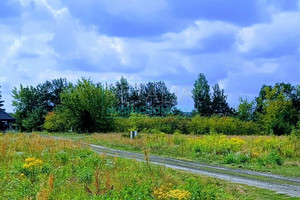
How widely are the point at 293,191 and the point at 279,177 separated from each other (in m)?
2.57

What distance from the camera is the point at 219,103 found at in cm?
6581

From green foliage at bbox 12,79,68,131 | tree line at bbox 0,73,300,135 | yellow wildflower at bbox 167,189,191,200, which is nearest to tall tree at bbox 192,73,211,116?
tree line at bbox 0,73,300,135

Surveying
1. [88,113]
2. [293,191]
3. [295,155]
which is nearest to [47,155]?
[293,191]

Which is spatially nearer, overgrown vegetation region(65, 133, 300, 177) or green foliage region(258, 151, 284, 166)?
overgrown vegetation region(65, 133, 300, 177)

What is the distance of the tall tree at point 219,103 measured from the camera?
215 feet

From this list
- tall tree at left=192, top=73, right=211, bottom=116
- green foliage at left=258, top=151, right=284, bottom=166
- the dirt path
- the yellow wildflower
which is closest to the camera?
the yellow wildflower

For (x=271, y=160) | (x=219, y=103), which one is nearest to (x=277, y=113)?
(x=219, y=103)

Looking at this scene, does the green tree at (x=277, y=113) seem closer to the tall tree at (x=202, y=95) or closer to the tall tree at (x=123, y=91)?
the tall tree at (x=202, y=95)

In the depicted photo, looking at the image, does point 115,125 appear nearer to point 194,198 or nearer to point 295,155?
point 295,155

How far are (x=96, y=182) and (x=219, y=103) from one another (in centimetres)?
5988

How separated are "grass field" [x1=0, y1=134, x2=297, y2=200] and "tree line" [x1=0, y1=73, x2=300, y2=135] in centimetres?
2136

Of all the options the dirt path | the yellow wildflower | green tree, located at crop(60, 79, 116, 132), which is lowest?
the dirt path

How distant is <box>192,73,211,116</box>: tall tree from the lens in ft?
211

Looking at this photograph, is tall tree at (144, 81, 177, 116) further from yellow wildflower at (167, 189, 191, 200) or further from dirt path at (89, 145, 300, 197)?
yellow wildflower at (167, 189, 191, 200)
